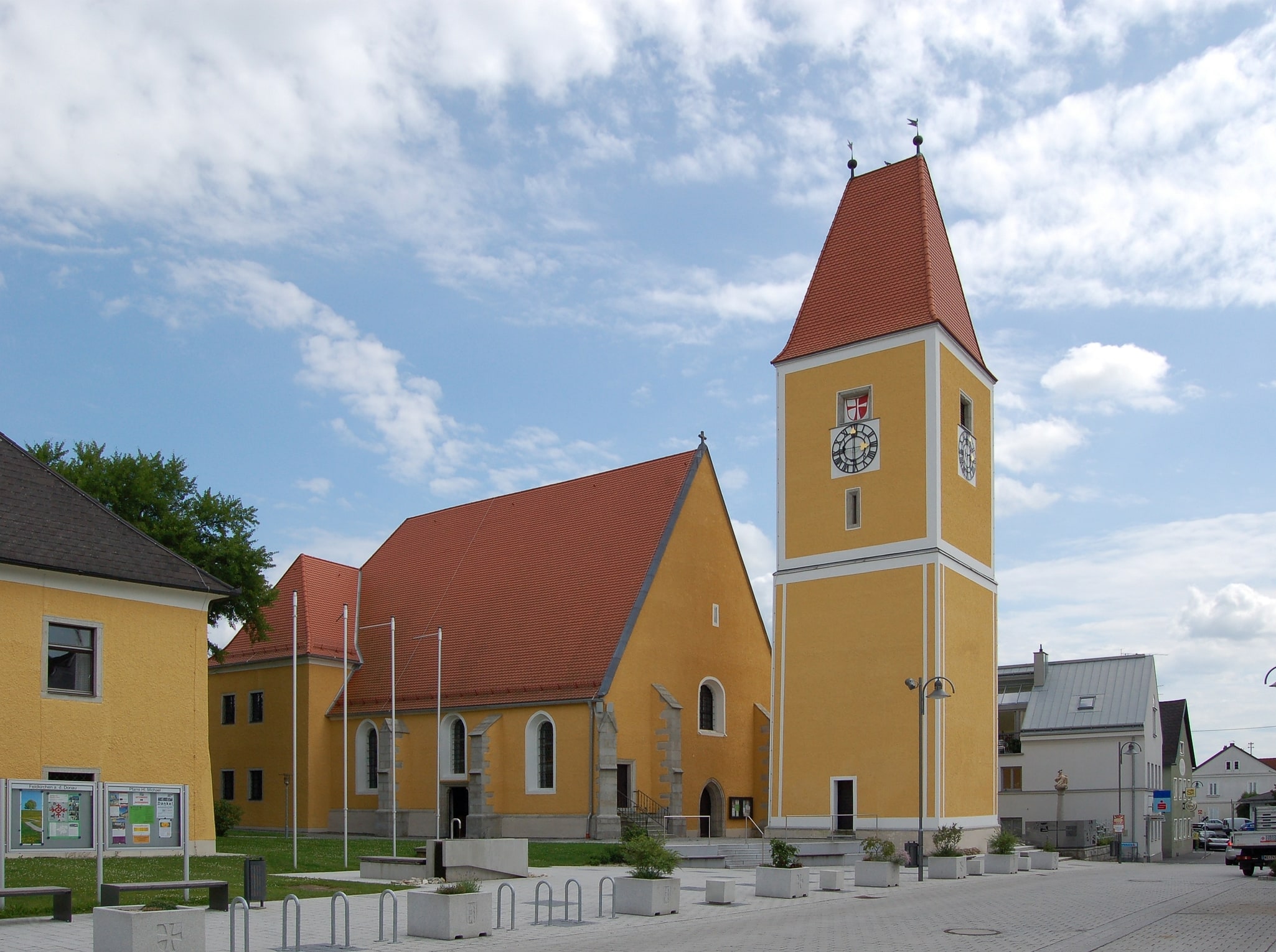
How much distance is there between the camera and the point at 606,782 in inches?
Result: 1400

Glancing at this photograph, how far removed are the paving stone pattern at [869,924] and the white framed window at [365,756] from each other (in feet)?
66.0

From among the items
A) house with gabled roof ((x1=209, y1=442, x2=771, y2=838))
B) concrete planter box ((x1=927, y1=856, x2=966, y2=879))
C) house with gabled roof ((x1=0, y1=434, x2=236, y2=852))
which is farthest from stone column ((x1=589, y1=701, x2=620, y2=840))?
house with gabled roof ((x1=0, y1=434, x2=236, y2=852))

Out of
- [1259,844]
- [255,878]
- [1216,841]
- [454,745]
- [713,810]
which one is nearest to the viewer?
[255,878]

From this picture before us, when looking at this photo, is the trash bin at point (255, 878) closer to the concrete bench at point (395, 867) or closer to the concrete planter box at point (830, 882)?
the concrete bench at point (395, 867)

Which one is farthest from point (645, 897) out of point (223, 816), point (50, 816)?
point (223, 816)

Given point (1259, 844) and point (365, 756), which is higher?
point (365, 756)

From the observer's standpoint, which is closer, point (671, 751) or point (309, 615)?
point (671, 751)

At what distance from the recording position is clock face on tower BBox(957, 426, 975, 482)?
36781 mm

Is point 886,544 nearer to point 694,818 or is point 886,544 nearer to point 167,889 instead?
point 694,818

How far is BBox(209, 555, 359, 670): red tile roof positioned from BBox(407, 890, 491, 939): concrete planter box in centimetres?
2943

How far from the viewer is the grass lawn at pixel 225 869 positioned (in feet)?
56.4

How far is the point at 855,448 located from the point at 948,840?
11737 mm

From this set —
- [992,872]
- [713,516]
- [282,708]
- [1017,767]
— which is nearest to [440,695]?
[282,708]

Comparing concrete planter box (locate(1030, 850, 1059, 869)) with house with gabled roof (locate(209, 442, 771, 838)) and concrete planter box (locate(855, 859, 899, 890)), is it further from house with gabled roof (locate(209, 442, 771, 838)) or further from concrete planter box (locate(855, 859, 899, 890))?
concrete planter box (locate(855, 859, 899, 890))
